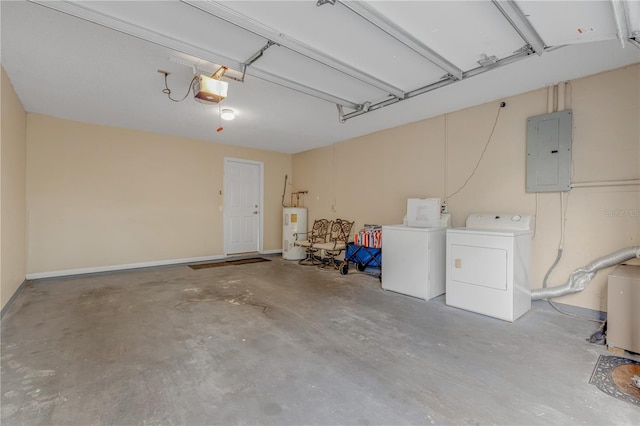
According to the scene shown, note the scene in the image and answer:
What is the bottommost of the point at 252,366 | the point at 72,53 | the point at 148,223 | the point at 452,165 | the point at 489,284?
the point at 252,366

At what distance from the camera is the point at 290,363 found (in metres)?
2.17

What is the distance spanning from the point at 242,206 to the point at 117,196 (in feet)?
8.00

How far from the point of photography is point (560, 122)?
3.23 meters

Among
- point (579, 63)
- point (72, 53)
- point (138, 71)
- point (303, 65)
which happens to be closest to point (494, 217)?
point (579, 63)

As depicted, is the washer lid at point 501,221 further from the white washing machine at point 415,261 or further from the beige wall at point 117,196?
the beige wall at point 117,196

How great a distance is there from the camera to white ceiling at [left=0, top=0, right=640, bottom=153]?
1.93 m

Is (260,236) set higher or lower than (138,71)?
lower

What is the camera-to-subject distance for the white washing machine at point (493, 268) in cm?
297

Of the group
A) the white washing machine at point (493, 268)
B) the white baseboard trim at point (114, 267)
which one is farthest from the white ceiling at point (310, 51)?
the white baseboard trim at point (114, 267)

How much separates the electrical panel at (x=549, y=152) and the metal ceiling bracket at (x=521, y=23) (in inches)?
53.6

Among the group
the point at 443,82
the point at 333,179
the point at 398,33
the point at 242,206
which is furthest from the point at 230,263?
the point at 398,33

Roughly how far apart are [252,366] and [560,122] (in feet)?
13.1

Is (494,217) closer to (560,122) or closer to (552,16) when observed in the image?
(560,122)

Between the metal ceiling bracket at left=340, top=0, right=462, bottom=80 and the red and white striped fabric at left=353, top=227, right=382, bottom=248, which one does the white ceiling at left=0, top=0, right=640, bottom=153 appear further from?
the red and white striped fabric at left=353, top=227, right=382, bottom=248
